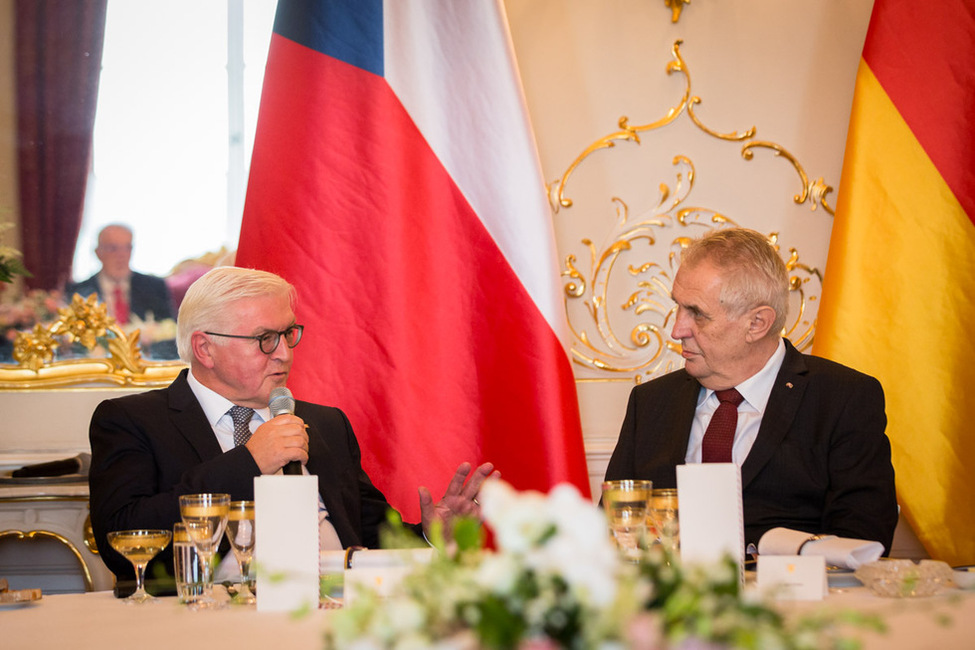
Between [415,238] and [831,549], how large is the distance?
1894 mm

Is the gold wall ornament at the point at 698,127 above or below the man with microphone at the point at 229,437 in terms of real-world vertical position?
above

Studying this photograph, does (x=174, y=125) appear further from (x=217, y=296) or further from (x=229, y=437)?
(x=229, y=437)

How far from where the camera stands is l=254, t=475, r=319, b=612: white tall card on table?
1.61 meters

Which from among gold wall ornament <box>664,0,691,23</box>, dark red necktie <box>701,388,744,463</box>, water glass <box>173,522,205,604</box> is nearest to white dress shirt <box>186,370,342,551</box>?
water glass <box>173,522,205,604</box>

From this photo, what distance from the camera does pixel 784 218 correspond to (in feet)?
12.2

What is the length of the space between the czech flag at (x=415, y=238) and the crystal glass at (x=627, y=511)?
56.7 inches

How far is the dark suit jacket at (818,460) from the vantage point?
8.05ft

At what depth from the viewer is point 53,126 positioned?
3600 millimetres

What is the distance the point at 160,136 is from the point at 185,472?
179 centimetres

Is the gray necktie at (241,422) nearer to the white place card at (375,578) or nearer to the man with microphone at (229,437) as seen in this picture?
the man with microphone at (229,437)

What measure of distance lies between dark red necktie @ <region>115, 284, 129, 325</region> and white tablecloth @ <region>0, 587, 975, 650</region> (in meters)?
1.96

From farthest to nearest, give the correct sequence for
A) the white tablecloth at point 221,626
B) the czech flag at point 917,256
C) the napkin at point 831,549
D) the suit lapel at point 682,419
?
the czech flag at point 917,256
the suit lapel at point 682,419
the napkin at point 831,549
the white tablecloth at point 221,626

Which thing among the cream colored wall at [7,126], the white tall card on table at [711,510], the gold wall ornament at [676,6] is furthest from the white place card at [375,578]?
the gold wall ornament at [676,6]

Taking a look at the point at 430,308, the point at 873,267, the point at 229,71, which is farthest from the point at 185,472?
the point at 873,267
